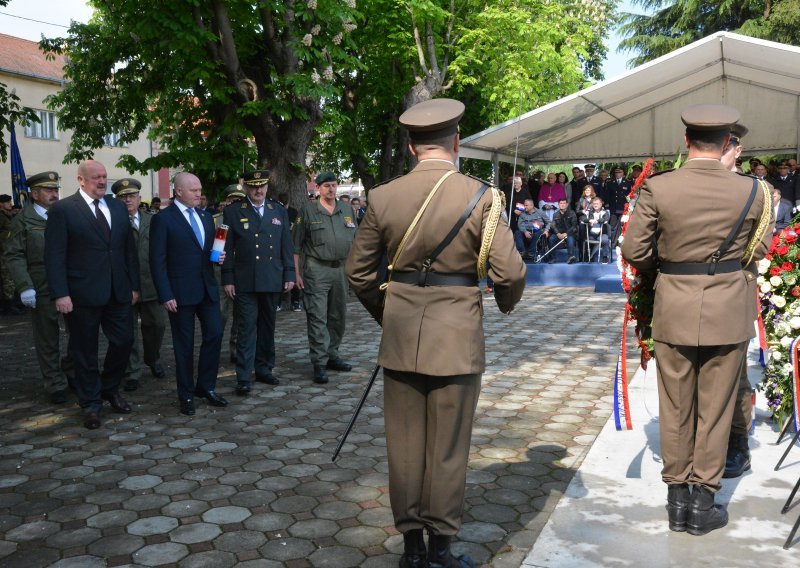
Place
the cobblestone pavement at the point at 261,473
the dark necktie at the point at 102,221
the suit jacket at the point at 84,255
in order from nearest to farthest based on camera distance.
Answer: the cobblestone pavement at the point at 261,473 → the suit jacket at the point at 84,255 → the dark necktie at the point at 102,221

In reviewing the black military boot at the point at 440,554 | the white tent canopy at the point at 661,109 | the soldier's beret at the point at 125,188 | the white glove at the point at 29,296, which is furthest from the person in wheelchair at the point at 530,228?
the black military boot at the point at 440,554

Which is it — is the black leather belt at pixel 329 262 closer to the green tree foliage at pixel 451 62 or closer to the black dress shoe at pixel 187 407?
the black dress shoe at pixel 187 407

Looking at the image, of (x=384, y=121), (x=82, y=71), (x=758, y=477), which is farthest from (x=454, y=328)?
(x=384, y=121)

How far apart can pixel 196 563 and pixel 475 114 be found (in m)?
25.5

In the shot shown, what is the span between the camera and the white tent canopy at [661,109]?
14922 millimetres

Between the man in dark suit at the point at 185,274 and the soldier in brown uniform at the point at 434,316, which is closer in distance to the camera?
the soldier in brown uniform at the point at 434,316

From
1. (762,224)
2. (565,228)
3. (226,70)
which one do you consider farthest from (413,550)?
(565,228)

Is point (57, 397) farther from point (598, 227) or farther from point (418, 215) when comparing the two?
point (598, 227)

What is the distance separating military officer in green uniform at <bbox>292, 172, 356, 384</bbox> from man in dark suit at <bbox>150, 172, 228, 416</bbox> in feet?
3.98

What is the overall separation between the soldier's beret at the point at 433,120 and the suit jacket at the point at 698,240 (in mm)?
1218

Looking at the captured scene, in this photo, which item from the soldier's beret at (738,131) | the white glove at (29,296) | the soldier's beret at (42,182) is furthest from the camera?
the soldier's beret at (42,182)

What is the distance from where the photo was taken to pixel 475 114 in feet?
91.3

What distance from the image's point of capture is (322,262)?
766 cm

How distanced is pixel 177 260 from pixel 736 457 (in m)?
4.31
